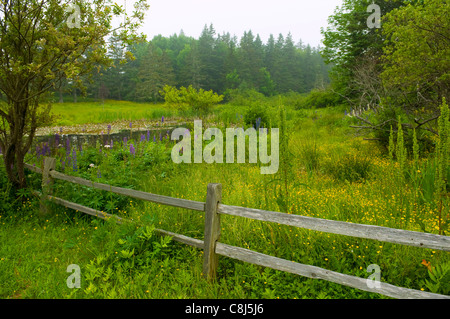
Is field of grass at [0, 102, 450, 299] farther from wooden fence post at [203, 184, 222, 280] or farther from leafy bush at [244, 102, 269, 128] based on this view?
leafy bush at [244, 102, 269, 128]

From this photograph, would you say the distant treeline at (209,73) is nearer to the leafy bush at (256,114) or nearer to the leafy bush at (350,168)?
the leafy bush at (256,114)

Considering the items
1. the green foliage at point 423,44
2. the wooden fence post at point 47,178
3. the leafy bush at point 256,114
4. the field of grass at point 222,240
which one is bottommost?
the field of grass at point 222,240

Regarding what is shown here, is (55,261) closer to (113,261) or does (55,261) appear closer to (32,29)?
(113,261)

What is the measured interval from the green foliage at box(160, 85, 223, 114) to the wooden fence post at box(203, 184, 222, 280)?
1249cm

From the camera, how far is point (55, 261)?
129 inches

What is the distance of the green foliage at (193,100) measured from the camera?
1490 centimetres

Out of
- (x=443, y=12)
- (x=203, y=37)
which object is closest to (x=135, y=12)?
(x=443, y=12)

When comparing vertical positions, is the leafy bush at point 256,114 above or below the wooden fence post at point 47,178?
above

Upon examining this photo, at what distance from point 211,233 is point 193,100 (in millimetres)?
13089

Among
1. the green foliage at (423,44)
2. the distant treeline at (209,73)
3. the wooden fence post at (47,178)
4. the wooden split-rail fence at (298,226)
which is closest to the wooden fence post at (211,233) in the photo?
the wooden split-rail fence at (298,226)

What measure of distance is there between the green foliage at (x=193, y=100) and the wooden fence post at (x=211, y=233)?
1249 cm

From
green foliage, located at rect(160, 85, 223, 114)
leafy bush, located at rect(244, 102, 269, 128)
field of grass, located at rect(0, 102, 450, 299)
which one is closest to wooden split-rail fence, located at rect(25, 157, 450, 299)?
field of grass, located at rect(0, 102, 450, 299)
